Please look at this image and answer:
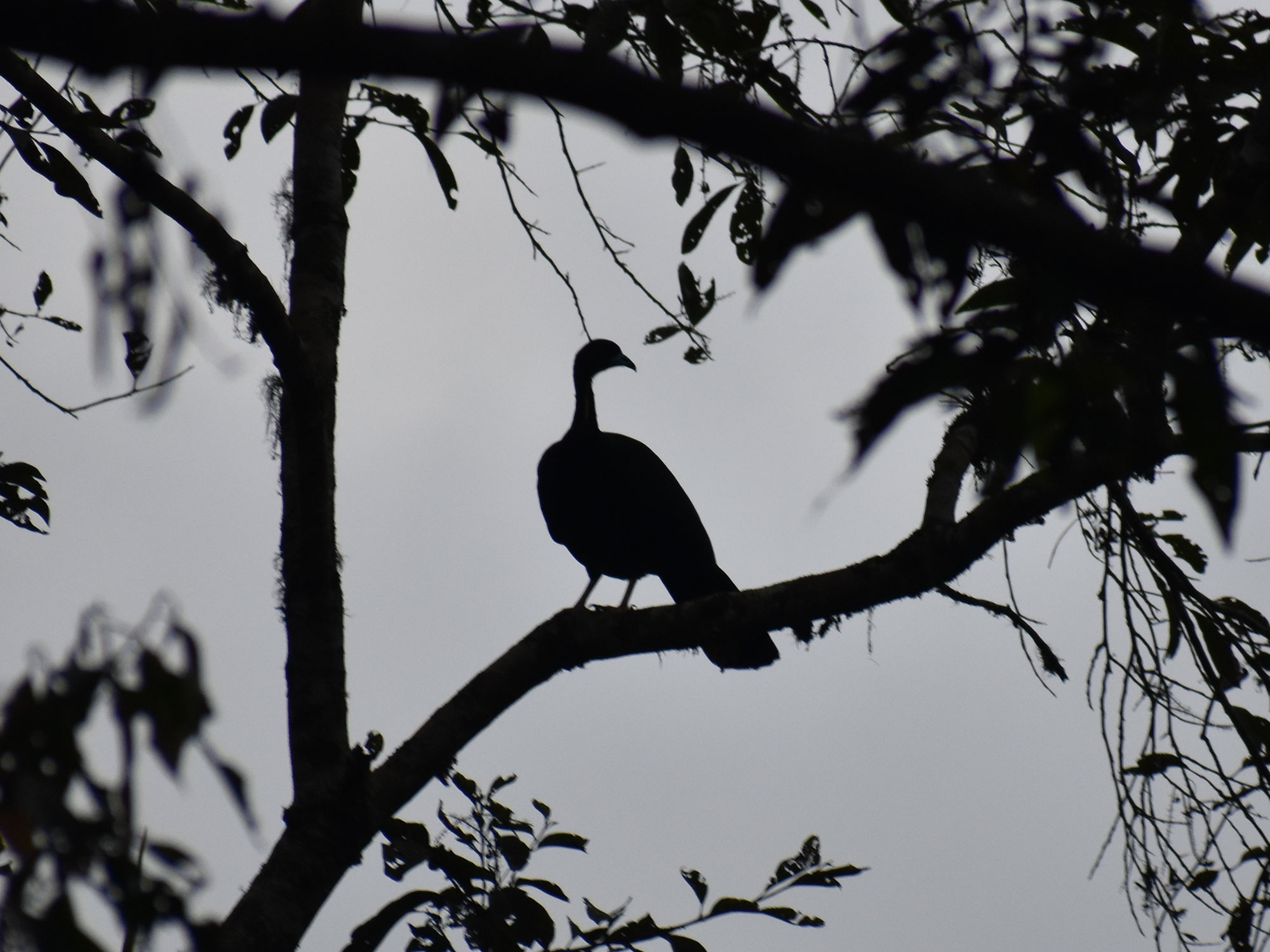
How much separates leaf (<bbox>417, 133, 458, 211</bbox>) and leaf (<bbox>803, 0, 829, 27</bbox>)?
Answer: 922 millimetres

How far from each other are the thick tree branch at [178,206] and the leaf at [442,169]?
61 centimetres

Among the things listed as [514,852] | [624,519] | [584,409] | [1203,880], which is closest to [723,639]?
[514,852]

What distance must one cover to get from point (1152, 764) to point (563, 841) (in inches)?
55.1

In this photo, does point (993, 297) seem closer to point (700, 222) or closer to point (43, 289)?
point (700, 222)

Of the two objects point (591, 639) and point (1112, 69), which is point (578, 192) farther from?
point (1112, 69)

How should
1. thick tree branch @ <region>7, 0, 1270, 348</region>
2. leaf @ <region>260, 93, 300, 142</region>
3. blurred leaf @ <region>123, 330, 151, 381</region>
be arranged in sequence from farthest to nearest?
leaf @ <region>260, 93, 300, 142</region>, blurred leaf @ <region>123, 330, 151, 381</region>, thick tree branch @ <region>7, 0, 1270, 348</region>

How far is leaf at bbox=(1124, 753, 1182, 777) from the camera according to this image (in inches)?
113

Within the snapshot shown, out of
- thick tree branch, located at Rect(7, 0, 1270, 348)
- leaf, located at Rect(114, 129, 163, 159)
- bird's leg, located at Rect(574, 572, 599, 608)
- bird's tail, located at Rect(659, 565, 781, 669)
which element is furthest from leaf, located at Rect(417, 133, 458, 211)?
bird's leg, located at Rect(574, 572, 599, 608)

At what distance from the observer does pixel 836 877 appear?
2785 mm

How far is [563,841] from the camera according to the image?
2889mm

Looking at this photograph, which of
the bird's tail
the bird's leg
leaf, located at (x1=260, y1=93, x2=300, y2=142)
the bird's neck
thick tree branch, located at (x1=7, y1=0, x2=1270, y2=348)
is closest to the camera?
thick tree branch, located at (x1=7, y1=0, x2=1270, y2=348)

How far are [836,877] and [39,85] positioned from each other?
239 centimetres

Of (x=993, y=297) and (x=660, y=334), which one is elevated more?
(x=660, y=334)

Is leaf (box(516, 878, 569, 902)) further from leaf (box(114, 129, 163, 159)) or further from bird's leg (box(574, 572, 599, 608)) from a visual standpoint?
bird's leg (box(574, 572, 599, 608))
